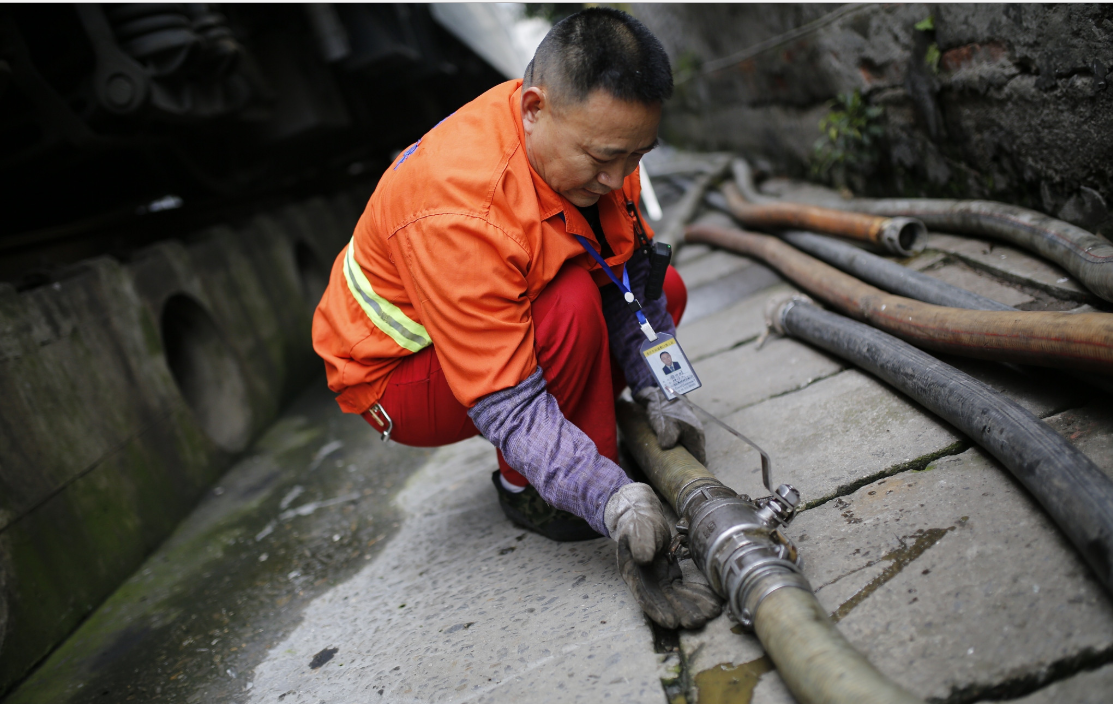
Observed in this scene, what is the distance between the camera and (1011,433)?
1.32 metres

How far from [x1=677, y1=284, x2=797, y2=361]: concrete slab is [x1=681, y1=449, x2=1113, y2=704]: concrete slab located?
1.19 metres

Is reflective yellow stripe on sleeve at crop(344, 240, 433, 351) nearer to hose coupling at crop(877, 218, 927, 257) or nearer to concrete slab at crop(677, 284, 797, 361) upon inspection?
concrete slab at crop(677, 284, 797, 361)

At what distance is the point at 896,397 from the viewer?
1803mm

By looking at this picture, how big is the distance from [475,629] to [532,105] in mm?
1046

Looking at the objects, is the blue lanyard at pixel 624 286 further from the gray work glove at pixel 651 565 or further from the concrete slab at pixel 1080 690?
the concrete slab at pixel 1080 690

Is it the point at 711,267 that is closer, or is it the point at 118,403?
the point at 118,403

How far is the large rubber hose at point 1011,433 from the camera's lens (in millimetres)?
1084

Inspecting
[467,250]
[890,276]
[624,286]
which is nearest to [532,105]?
[467,250]

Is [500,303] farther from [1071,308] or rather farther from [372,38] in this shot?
[372,38]

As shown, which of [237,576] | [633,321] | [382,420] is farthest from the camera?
[237,576]

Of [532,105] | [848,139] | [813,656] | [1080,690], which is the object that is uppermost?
[532,105]

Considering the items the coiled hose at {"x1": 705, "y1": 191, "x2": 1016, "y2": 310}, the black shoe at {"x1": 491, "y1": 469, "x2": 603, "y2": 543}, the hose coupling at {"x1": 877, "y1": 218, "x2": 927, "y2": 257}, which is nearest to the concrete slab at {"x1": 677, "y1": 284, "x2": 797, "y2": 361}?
the coiled hose at {"x1": 705, "y1": 191, "x2": 1016, "y2": 310}

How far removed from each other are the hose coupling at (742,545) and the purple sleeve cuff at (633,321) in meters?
0.58

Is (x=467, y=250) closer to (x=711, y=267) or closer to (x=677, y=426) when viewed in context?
(x=677, y=426)
